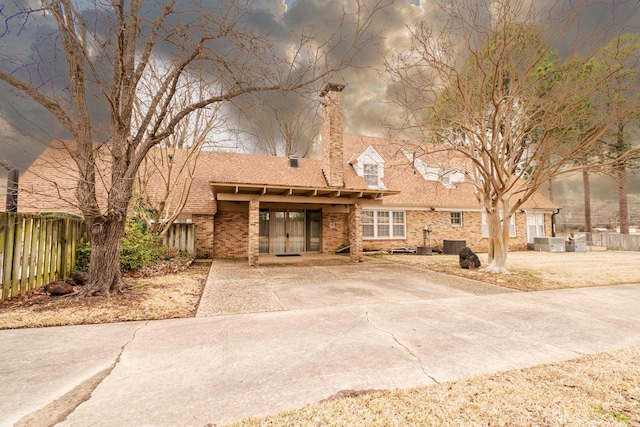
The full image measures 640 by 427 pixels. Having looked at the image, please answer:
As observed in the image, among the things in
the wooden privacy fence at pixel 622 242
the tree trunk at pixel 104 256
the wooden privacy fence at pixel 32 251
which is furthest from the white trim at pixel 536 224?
the wooden privacy fence at pixel 32 251

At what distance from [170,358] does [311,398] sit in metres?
1.75

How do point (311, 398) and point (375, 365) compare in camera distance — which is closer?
point (311, 398)

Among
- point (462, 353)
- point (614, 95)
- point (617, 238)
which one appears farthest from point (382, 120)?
point (617, 238)

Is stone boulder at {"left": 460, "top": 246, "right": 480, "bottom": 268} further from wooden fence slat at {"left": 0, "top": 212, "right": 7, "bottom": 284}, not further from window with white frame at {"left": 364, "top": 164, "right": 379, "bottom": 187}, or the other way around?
wooden fence slat at {"left": 0, "top": 212, "right": 7, "bottom": 284}

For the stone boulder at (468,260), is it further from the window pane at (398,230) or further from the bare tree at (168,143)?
the bare tree at (168,143)

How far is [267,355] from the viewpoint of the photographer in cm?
318

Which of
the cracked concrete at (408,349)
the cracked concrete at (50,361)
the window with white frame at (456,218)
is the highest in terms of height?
the window with white frame at (456,218)

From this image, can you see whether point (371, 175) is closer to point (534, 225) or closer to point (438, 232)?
point (438, 232)

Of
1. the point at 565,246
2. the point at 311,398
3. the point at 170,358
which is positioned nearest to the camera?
the point at 311,398

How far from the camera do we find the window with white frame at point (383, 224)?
1505 cm

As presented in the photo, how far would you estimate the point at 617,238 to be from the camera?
768 inches

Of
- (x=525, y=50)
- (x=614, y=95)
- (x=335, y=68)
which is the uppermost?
(x=525, y=50)

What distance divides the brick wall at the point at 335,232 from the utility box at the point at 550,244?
1234cm

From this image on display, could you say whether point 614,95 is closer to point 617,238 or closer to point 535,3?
point 535,3
